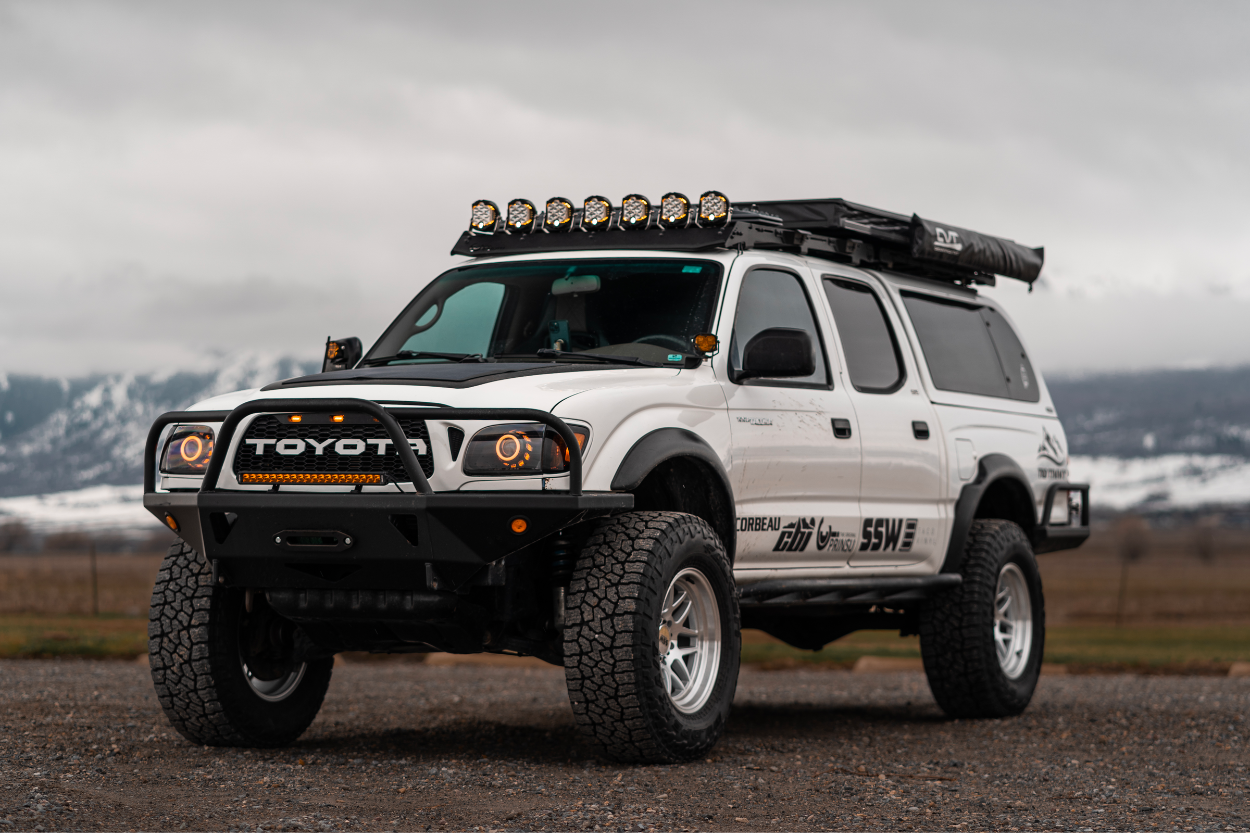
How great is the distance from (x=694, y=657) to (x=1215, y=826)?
2344 millimetres

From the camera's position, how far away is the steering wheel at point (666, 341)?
23.9ft

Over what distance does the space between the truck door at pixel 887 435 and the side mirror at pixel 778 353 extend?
3.86 feet

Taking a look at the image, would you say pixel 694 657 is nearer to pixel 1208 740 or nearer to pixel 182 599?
pixel 182 599

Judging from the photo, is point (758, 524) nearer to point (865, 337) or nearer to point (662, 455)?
point (662, 455)

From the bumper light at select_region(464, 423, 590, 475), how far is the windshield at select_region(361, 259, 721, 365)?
111 centimetres

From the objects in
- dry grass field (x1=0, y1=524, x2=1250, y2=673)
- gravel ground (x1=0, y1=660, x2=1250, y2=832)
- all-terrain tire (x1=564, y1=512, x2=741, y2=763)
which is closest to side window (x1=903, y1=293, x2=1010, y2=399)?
gravel ground (x1=0, y1=660, x2=1250, y2=832)

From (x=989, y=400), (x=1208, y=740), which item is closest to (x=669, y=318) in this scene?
(x=989, y=400)

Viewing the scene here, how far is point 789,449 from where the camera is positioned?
7582 mm

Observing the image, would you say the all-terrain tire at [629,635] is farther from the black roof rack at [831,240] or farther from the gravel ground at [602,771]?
the black roof rack at [831,240]

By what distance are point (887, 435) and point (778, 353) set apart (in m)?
1.62

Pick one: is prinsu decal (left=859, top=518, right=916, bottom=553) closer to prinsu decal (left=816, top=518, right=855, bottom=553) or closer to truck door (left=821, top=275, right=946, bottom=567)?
truck door (left=821, top=275, right=946, bottom=567)

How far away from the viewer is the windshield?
7398 mm

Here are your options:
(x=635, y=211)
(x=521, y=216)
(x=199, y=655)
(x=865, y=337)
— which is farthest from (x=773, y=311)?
(x=199, y=655)

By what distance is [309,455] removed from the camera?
6.21 meters
